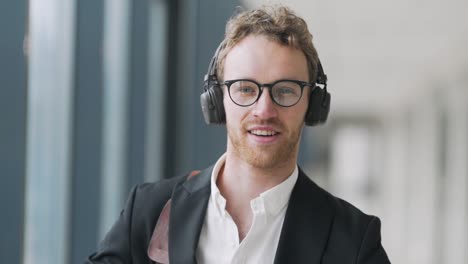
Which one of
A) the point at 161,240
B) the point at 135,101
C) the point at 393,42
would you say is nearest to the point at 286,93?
the point at 161,240

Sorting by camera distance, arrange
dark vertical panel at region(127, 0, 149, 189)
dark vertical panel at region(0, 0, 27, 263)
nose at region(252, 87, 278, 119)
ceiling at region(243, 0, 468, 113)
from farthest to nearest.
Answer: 1. ceiling at region(243, 0, 468, 113)
2. dark vertical panel at region(127, 0, 149, 189)
3. dark vertical panel at region(0, 0, 27, 263)
4. nose at region(252, 87, 278, 119)

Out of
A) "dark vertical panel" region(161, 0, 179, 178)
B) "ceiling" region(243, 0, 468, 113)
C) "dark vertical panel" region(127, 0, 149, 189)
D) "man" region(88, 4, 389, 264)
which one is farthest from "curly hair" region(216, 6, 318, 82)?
"ceiling" region(243, 0, 468, 113)

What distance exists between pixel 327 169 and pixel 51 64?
22.6 meters

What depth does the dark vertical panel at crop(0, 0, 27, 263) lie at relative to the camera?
2.45 m

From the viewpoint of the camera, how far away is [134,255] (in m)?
1.72

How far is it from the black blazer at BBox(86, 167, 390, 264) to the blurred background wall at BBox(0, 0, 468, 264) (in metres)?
0.83

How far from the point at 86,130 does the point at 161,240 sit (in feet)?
6.51

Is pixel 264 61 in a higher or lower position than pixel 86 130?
higher

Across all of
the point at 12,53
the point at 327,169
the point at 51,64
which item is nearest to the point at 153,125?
the point at 51,64

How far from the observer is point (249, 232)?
1.71 m

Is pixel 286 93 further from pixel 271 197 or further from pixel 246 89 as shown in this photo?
pixel 271 197

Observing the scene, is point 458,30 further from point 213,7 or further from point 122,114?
point 122,114

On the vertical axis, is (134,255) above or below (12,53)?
below

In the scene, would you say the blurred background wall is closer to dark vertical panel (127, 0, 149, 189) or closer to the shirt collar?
dark vertical panel (127, 0, 149, 189)
